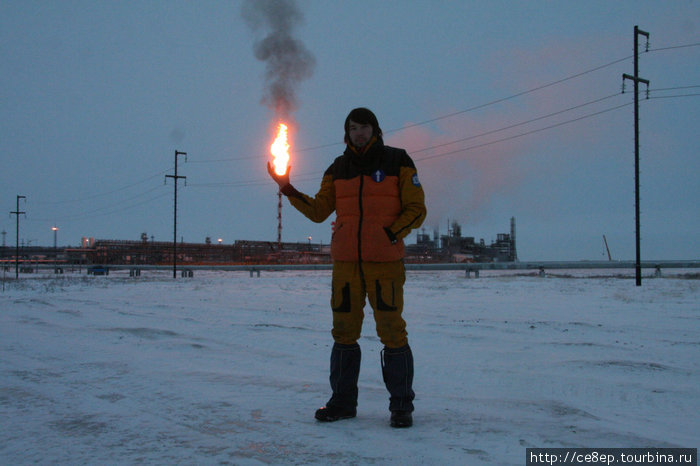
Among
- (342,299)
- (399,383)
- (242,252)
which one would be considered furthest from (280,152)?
(242,252)

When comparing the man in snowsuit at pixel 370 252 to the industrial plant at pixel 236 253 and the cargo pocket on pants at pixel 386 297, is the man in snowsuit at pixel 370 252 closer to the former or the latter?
the cargo pocket on pants at pixel 386 297

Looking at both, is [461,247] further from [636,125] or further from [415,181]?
[415,181]

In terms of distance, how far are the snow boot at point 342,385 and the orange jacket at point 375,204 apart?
2.20ft


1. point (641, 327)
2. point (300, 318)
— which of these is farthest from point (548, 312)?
point (300, 318)

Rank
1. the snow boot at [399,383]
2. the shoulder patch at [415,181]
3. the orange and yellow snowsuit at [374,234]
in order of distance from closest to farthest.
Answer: the snow boot at [399,383] → the orange and yellow snowsuit at [374,234] → the shoulder patch at [415,181]

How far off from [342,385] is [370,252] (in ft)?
3.06

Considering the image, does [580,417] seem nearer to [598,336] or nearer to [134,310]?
[598,336]

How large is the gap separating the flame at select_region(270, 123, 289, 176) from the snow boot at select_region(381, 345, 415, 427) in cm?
160

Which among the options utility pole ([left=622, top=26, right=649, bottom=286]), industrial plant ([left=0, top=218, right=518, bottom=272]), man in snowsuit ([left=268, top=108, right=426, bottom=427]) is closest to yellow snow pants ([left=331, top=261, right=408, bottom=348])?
man in snowsuit ([left=268, top=108, right=426, bottom=427])

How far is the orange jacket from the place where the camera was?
3.15m

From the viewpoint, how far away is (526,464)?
7.53 feet

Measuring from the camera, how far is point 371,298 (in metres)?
3.21

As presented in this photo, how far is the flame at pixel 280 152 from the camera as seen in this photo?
3.66m

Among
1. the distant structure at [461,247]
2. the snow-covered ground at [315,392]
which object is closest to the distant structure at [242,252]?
the distant structure at [461,247]
